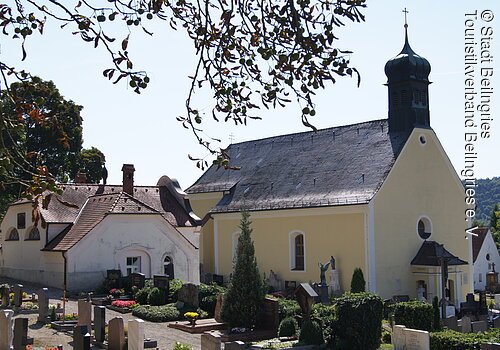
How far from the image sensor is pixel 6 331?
50.1ft

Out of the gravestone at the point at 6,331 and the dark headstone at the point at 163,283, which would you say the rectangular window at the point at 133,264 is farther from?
the gravestone at the point at 6,331

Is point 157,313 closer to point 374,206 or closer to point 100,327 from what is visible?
point 100,327

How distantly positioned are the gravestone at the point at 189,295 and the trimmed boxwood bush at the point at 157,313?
0.57 meters

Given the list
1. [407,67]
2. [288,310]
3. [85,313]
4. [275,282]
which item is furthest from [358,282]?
[85,313]

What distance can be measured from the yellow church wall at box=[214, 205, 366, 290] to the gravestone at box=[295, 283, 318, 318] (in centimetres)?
1070

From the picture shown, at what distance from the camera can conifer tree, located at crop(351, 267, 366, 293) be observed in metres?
27.1

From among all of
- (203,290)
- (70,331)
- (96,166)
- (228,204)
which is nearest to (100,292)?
(203,290)

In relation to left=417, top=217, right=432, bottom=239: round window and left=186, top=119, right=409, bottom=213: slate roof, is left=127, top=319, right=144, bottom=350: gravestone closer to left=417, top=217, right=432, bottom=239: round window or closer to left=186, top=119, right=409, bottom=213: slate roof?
left=186, top=119, right=409, bottom=213: slate roof

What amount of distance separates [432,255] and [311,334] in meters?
13.7

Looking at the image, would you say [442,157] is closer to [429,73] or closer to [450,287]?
[429,73]

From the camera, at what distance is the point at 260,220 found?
33.3 metres

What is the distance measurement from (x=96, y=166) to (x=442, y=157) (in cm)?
2648

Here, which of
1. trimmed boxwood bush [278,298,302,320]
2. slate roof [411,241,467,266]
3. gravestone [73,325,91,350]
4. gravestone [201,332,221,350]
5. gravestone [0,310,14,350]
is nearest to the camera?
gravestone [73,325,91,350]

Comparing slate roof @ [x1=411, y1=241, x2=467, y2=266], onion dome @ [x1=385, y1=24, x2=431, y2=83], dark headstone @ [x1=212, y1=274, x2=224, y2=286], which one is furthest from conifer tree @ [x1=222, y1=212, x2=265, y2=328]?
onion dome @ [x1=385, y1=24, x2=431, y2=83]
